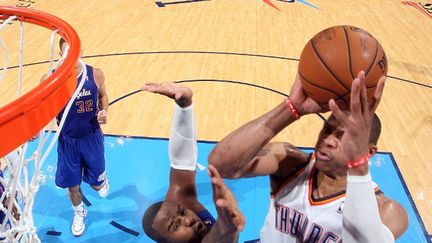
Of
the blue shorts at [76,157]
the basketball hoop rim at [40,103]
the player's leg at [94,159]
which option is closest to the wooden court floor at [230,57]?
the player's leg at [94,159]

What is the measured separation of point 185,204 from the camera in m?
2.07

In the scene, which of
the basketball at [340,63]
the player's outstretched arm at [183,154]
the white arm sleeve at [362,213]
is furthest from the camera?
the player's outstretched arm at [183,154]

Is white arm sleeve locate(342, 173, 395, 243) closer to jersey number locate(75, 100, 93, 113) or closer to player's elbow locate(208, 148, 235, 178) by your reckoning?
player's elbow locate(208, 148, 235, 178)

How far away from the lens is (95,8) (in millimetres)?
9258

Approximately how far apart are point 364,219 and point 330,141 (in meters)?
0.38

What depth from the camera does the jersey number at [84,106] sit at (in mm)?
3173

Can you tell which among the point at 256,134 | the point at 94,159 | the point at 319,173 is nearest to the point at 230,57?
the point at 94,159

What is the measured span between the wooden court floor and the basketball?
2902 mm

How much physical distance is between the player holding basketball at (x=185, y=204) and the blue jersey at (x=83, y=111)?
1.34 metres

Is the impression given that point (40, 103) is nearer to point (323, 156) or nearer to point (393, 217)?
point (323, 156)

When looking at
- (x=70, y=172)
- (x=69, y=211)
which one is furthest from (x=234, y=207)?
(x=69, y=211)

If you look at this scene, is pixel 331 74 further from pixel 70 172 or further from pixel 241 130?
pixel 70 172

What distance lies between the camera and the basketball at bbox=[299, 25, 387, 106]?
1.58 meters

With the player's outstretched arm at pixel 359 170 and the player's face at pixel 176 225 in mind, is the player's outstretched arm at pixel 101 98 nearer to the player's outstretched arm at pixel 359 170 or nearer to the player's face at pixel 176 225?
the player's face at pixel 176 225
